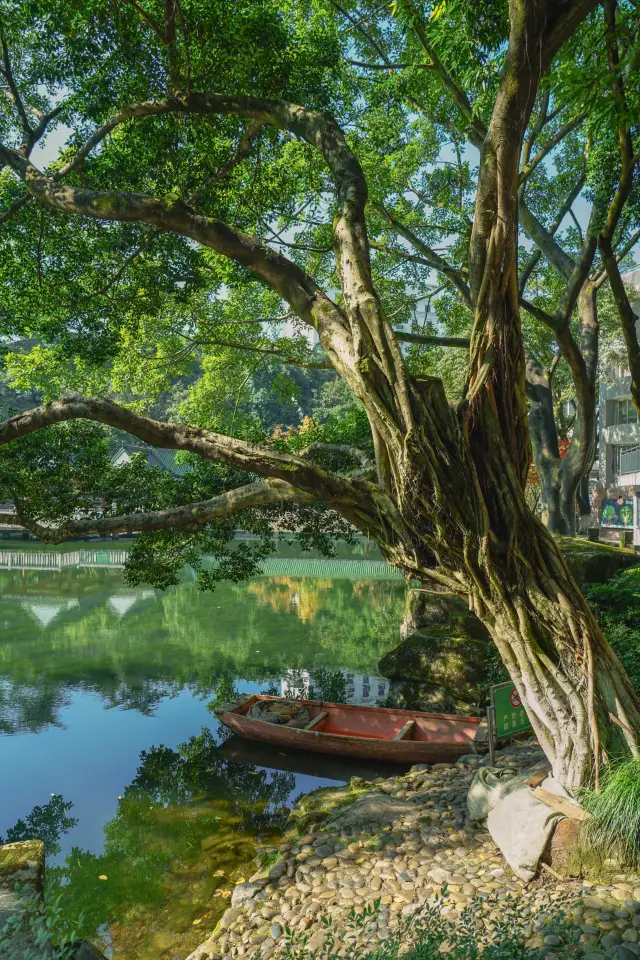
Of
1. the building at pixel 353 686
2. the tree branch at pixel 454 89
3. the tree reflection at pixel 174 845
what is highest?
the tree branch at pixel 454 89

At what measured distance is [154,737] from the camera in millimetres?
9945

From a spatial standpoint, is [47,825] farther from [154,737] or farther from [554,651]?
[554,651]

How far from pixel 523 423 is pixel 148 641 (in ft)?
41.5

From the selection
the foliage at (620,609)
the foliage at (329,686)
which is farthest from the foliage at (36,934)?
the foliage at (329,686)

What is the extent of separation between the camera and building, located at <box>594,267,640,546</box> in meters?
24.1

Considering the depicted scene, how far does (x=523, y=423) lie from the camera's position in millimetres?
4473

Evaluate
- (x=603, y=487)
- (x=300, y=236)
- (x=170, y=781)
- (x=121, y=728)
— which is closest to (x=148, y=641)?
(x=121, y=728)

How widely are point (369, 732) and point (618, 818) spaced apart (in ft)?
17.9

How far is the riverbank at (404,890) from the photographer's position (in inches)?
132

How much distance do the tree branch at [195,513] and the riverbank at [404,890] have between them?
249 cm

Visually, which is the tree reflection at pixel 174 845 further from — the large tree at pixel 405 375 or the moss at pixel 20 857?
the large tree at pixel 405 375

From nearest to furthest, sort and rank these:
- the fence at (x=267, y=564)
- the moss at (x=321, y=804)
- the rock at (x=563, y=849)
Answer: the rock at (x=563, y=849)
the moss at (x=321, y=804)
the fence at (x=267, y=564)

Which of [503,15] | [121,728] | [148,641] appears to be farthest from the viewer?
[148,641]

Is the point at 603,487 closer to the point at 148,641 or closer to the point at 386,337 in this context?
the point at 148,641
